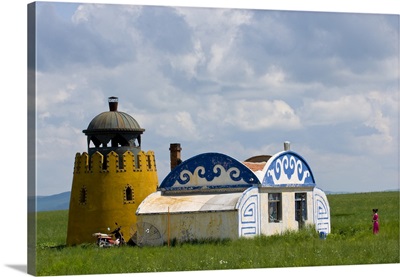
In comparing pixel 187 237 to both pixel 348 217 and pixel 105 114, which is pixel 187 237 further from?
pixel 348 217

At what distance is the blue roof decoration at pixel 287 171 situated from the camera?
30.5m

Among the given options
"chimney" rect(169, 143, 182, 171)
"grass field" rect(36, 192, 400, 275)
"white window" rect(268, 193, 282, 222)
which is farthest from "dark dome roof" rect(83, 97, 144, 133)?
"white window" rect(268, 193, 282, 222)

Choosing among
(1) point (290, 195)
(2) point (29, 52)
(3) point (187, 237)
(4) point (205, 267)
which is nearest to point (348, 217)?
(1) point (290, 195)

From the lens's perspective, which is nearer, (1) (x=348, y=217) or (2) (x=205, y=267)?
(2) (x=205, y=267)

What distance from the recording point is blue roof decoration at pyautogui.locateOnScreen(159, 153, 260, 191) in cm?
3002

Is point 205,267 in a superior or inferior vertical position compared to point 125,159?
inferior

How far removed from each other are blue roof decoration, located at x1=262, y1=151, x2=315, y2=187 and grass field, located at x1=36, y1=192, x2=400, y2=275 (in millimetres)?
1541

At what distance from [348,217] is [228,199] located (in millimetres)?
15599

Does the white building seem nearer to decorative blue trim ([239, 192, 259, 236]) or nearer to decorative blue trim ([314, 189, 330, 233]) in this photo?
decorative blue trim ([239, 192, 259, 236])

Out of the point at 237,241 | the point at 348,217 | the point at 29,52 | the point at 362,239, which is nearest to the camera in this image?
the point at 29,52

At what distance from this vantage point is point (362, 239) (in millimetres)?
30531

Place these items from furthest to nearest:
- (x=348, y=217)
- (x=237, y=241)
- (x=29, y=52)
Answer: (x=348, y=217) → (x=237, y=241) → (x=29, y=52)

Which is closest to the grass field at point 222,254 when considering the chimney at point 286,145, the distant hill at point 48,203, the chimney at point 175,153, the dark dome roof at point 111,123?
the distant hill at point 48,203

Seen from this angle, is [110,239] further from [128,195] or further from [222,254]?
[222,254]
